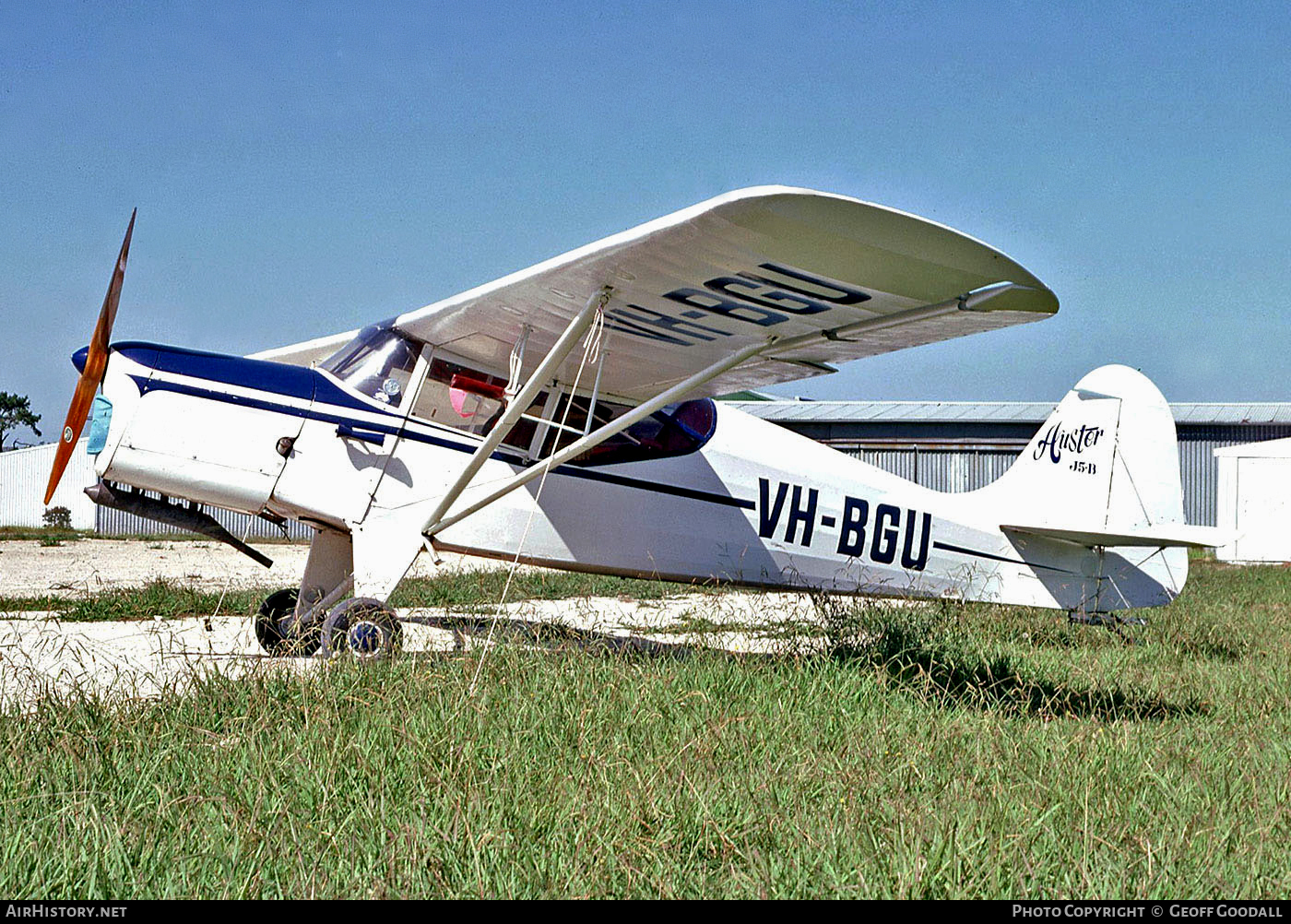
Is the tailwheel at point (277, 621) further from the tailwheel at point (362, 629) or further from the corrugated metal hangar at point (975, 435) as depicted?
the corrugated metal hangar at point (975, 435)

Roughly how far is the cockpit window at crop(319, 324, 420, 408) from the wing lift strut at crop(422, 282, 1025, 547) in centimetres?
85

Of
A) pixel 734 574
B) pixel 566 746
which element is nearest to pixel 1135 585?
pixel 734 574

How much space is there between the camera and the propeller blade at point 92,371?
6.01 meters

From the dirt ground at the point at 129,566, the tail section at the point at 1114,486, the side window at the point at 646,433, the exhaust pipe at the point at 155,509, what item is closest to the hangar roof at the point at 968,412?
the dirt ground at the point at 129,566

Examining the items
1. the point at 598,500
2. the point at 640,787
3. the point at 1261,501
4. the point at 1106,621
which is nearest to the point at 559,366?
the point at 598,500

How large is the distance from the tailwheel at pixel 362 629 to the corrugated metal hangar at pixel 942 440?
22770 mm

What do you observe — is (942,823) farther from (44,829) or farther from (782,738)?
(44,829)

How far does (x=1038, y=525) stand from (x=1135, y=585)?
3.59ft

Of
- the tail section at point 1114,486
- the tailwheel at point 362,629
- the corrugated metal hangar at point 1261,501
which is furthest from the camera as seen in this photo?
the corrugated metal hangar at point 1261,501

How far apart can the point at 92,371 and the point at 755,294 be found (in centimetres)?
396

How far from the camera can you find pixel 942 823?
279 cm

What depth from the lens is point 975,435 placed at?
30.2 metres

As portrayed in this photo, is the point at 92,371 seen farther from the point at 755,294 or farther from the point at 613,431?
the point at 755,294

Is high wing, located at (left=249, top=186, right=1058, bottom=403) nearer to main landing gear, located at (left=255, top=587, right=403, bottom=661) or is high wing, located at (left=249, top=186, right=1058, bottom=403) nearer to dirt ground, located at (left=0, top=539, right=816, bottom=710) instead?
dirt ground, located at (left=0, top=539, right=816, bottom=710)
